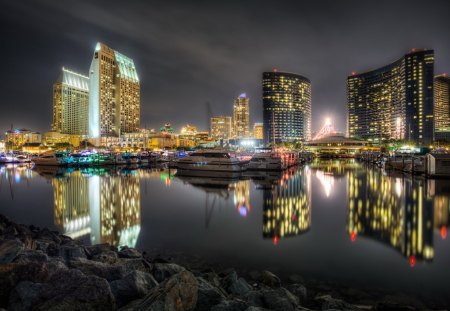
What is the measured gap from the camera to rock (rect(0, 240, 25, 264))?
641 cm

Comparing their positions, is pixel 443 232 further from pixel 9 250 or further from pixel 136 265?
pixel 9 250

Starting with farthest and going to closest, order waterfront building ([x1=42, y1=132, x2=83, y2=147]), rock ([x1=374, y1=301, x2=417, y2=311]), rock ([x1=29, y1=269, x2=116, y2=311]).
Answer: waterfront building ([x1=42, y1=132, x2=83, y2=147]), rock ([x1=374, y1=301, x2=417, y2=311]), rock ([x1=29, y1=269, x2=116, y2=311])

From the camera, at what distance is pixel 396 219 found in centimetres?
1628

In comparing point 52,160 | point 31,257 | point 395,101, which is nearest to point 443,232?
point 31,257

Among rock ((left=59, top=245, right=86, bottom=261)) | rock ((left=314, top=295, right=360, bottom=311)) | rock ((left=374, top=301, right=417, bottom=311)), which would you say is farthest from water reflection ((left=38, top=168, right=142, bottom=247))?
rock ((left=374, top=301, right=417, bottom=311))

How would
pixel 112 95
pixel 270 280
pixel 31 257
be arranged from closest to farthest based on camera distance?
1. pixel 31 257
2. pixel 270 280
3. pixel 112 95

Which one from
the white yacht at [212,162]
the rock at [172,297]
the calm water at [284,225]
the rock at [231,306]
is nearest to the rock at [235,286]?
the rock at [231,306]

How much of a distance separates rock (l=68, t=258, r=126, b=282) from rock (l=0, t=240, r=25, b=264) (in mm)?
1196

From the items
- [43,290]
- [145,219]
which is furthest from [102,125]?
[43,290]

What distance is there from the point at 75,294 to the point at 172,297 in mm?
1499

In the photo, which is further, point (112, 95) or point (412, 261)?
point (112, 95)

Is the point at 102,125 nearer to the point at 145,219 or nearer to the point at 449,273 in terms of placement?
the point at 145,219

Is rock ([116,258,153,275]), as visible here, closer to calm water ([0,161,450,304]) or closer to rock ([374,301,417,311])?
calm water ([0,161,450,304])

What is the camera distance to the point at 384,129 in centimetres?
17725
